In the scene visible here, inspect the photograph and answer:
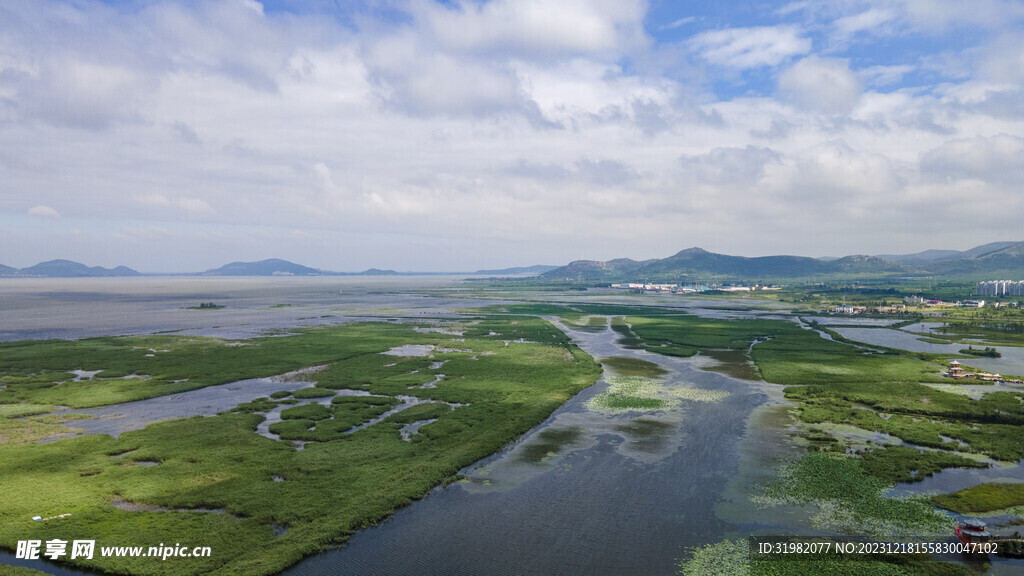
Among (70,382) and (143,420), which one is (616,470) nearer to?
(143,420)

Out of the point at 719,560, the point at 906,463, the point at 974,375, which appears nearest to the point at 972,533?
the point at 906,463

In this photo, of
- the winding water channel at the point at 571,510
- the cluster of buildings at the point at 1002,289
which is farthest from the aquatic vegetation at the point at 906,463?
the cluster of buildings at the point at 1002,289

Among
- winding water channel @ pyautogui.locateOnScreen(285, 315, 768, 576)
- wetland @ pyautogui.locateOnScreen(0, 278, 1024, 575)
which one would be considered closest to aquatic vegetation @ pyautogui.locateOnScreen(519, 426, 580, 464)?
winding water channel @ pyautogui.locateOnScreen(285, 315, 768, 576)

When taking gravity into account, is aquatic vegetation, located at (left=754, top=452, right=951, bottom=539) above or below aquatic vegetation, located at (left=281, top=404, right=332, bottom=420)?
below

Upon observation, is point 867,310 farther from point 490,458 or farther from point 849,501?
point 490,458

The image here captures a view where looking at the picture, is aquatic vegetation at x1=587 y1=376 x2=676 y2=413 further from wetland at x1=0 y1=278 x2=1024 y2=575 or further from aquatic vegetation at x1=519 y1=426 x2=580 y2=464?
aquatic vegetation at x1=519 y1=426 x2=580 y2=464

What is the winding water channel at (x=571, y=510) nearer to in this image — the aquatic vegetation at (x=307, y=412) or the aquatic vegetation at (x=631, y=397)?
the aquatic vegetation at (x=631, y=397)

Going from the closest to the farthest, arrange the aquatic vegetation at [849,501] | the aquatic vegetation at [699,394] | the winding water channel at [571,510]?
the winding water channel at [571,510], the aquatic vegetation at [849,501], the aquatic vegetation at [699,394]
